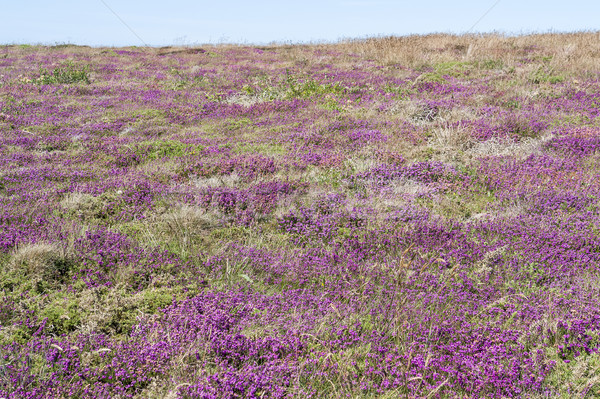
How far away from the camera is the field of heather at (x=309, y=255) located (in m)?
2.98

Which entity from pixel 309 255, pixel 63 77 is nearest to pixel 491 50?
pixel 309 255

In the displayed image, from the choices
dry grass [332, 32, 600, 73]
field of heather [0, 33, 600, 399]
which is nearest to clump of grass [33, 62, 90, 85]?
field of heather [0, 33, 600, 399]

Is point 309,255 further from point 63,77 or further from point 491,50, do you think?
point 491,50

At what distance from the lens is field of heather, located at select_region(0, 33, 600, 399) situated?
2.98 m

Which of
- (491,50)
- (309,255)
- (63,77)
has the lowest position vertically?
(309,255)

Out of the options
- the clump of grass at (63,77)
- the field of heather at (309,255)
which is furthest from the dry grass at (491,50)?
the clump of grass at (63,77)

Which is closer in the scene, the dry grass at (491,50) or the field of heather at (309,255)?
the field of heather at (309,255)

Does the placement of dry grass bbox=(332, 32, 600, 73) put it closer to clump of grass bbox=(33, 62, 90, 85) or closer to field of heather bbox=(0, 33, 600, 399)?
field of heather bbox=(0, 33, 600, 399)

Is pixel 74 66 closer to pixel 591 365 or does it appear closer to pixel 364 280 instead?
pixel 364 280

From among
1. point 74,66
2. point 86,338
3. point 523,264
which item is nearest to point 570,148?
point 523,264

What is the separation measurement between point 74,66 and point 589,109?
23139mm

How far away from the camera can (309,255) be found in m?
4.70

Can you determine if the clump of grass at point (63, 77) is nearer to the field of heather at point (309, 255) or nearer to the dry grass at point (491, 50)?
the field of heather at point (309, 255)

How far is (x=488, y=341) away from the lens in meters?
3.38
